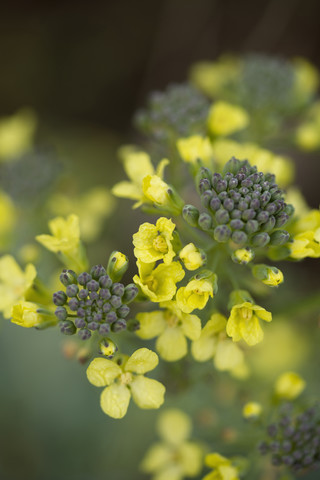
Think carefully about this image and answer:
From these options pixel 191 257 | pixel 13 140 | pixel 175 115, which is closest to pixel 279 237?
pixel 191 257

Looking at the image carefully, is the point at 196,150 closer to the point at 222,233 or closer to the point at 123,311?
the point at 222,233

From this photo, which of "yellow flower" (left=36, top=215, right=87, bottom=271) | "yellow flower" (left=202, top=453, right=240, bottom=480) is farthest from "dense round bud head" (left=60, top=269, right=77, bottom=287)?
"yellow flower" (left=202, top=453, right=240, bottom=480)

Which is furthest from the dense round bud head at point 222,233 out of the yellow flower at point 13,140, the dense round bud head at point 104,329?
the yellow flower at point 13,140

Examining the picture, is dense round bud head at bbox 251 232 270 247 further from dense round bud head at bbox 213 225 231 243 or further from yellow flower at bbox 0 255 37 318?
yellow flower at bbox 0 255 37 318

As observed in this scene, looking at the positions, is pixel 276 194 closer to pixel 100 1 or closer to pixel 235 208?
pixel 235 208

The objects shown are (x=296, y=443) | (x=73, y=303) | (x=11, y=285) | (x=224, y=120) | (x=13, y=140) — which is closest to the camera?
(x=73, y=303)

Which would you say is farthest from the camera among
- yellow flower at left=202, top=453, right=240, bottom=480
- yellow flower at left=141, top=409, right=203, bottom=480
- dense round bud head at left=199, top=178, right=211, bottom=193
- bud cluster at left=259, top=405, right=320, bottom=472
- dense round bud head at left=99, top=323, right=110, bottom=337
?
yellow flower at left=141, top=409, right=203, bottom=480

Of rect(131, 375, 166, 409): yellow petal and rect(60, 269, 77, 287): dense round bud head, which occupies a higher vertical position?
rect(60, 269, 77, 287): dense round bud head

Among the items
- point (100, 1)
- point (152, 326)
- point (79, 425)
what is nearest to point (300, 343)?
point (79, 425)
